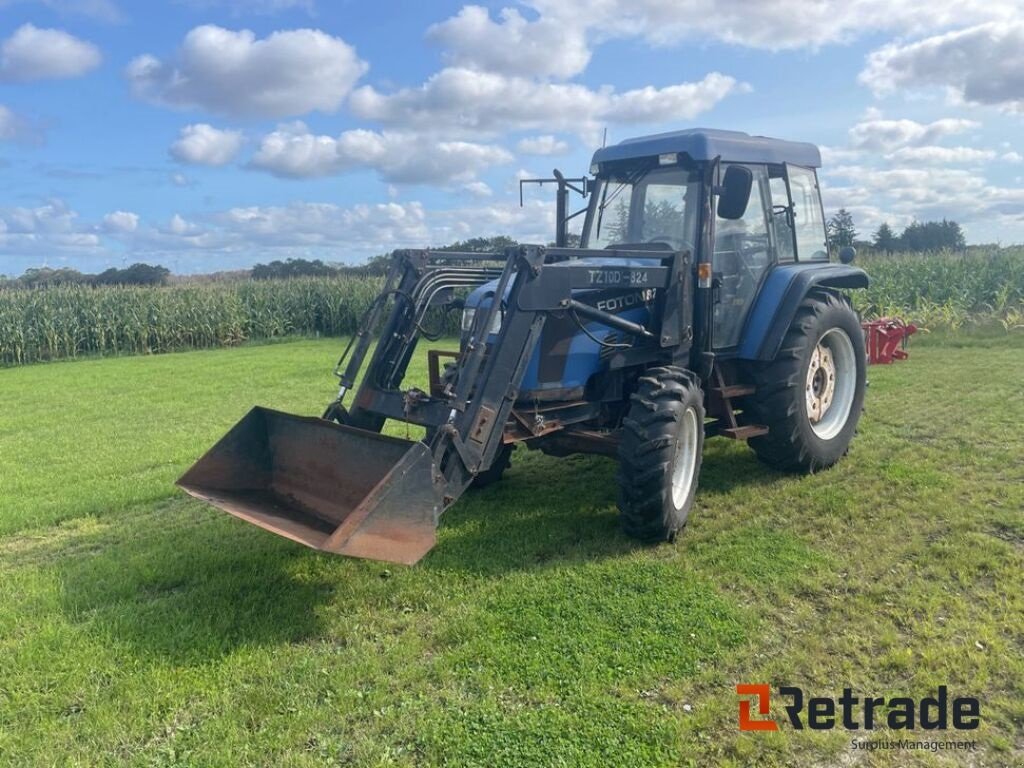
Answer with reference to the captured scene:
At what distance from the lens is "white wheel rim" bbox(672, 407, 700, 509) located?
5.12 meters

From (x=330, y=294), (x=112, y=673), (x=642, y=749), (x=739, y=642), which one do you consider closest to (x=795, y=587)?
(x=739, y=642)

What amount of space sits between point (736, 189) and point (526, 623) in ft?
10.0

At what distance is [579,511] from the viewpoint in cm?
560

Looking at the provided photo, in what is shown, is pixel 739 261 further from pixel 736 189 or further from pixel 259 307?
pixel 259 307

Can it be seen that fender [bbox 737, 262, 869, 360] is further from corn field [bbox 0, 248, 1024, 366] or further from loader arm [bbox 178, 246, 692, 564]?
corn field [bbox 0, 248, 1024, 366]

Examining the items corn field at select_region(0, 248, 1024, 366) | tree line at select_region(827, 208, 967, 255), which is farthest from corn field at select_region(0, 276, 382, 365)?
tree line at select_region(827, 208, 967, 255)

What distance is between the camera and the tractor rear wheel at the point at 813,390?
234 inches

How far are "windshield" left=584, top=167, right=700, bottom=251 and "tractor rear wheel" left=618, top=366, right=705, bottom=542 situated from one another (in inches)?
50.9

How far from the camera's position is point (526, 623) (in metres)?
3.90

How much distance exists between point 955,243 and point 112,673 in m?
23.5

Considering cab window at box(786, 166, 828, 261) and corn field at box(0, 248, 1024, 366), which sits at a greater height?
cab window at box(786, 166, 828, 261)

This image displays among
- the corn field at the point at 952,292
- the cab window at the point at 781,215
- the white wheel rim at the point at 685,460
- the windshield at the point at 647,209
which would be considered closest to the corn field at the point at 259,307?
the corn field at the point at 952,292

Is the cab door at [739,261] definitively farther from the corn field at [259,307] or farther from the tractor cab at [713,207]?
the corn field at [259,307]

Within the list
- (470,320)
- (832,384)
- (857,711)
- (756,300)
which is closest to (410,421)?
(470,320)
